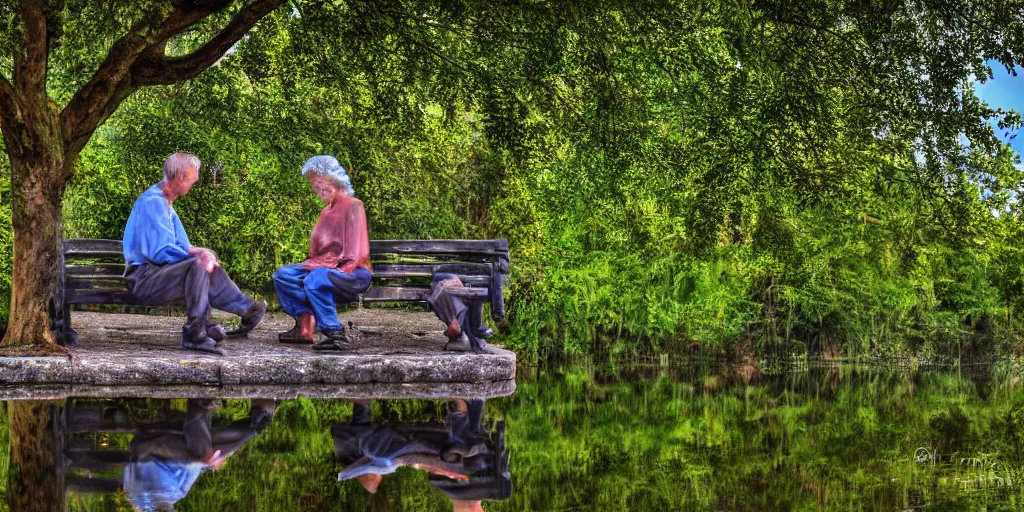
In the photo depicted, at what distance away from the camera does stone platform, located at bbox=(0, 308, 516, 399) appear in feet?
34.2

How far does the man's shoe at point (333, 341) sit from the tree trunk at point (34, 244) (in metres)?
2.53

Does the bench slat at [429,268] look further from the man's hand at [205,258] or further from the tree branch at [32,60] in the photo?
the tree branch at [32,60]

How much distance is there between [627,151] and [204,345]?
527 cm

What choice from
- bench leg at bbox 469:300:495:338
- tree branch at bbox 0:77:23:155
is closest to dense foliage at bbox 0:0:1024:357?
tree branch at bbox 0:77:23:155

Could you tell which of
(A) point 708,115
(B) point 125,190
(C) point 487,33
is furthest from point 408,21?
(B) point 125,190

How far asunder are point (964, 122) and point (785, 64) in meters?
1.89

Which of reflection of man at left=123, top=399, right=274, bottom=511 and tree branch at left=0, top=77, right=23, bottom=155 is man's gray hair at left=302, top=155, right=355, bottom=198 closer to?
tree branch at left=0, top=77, right=23, bottom=155

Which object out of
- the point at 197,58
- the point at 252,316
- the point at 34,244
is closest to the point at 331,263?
the point at 252,316

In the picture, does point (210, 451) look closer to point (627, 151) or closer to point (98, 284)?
point (98, 284)

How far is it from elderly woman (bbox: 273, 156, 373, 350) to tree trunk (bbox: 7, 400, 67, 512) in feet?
10.8

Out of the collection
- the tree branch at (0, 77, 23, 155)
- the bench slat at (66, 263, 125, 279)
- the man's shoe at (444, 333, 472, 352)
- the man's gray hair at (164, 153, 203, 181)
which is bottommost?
the man's shoe at (444, 333, 472, 352)

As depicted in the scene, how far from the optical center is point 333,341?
11898mm

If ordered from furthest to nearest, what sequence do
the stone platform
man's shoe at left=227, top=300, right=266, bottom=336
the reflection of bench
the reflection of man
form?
1. man's shoe at left=227, top=300, right=266, bottom=336
2. the reflection of bench
3. the stone platform
4. the reflection of man

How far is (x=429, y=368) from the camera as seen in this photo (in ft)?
36.9
